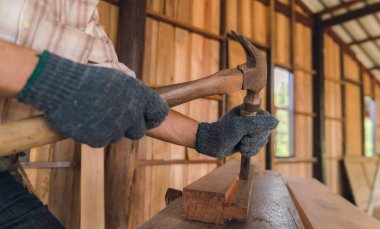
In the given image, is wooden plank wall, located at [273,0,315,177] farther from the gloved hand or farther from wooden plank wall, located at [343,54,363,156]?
the gloved hand

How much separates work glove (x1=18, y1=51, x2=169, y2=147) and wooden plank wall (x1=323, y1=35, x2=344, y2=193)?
6780mm

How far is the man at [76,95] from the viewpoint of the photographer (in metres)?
0.70

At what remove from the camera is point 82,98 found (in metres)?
0.70

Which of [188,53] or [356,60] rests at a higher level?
[356,60]

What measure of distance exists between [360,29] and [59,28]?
725 centimetres

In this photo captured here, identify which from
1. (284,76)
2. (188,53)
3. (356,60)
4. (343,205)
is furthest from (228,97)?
(356,60)

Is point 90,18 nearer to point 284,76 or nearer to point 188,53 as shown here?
point 188,53

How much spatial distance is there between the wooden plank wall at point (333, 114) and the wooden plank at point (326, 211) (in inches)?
206

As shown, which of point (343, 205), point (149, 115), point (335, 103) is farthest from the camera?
point (335, 103)

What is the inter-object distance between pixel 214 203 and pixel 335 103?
22.7 ft

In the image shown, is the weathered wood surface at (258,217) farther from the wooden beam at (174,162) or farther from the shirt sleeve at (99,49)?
the wooden beam at (174,162)

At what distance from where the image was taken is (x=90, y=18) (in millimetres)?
1343

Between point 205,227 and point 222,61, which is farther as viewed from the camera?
point 222,61

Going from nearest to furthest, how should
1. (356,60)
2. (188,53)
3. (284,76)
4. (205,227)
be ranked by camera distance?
(205,227) < (188,53) < (284,76) < (356,60)
